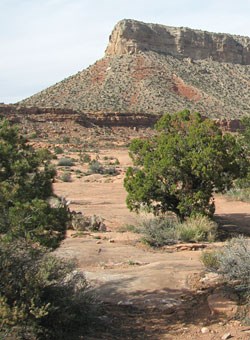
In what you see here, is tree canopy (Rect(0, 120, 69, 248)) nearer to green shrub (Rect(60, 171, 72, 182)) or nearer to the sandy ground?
the sandy ground

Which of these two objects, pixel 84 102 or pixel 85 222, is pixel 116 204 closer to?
pixel 85 222

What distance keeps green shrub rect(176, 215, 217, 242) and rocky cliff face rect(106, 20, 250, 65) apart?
225 feet

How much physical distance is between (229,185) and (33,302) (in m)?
9.96

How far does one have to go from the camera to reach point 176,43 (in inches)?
3342

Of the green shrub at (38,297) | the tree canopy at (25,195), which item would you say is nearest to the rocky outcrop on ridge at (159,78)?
the tree canopy at (25,195)

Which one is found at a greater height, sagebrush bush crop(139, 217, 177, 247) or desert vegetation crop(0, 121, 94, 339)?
desert vegetation crop(0, 121, 94, 339)

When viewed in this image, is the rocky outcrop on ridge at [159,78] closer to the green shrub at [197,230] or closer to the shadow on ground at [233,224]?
the shadow on ground at [233,224]

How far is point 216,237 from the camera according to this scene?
14.2 meters

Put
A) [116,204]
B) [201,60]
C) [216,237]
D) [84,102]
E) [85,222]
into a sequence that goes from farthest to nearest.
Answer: [201,60] < [84,102] < [116,204] < [85,222] < [216,237]

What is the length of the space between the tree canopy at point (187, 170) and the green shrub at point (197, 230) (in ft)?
1.40

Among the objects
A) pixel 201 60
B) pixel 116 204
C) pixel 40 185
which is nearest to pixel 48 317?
pixel 40 185

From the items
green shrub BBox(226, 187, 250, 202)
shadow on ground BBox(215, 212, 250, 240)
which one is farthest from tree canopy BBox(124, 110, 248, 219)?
green shrub BBox(226, 187, 250, 202)

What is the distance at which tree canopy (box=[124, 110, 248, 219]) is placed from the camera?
14.7m

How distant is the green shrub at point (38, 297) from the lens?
6258 millimetres
